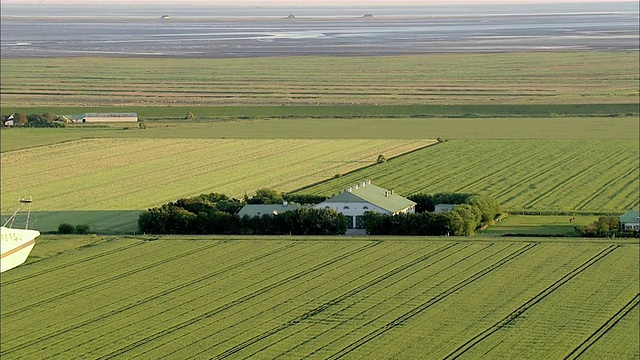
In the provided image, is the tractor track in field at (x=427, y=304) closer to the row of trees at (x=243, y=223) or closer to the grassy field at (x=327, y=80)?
the row of trees at (x=243, y=223)

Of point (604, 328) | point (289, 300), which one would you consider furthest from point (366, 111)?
point (604, 328)

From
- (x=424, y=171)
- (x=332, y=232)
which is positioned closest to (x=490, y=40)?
(x=424, y=171)

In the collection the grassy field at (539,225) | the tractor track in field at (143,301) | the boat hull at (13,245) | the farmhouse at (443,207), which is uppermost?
the boat hull at (13,245)

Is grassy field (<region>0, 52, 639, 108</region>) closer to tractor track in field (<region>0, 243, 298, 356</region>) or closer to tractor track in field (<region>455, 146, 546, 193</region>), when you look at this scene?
tractor track in field (<region>455, 146, 546, 193</region>)

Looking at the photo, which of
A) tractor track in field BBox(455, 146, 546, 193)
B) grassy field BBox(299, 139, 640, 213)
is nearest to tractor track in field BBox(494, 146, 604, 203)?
grassy field BBox(299, 139, 640, 213)

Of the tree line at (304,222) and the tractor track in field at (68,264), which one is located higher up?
the tree line at (304,222)

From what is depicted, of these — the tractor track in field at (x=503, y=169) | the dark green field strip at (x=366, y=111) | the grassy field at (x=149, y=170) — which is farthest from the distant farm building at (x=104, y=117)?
the tractor track in field at (x=503, y=169)
